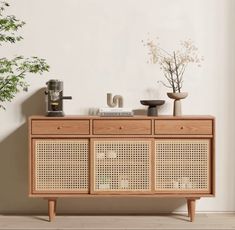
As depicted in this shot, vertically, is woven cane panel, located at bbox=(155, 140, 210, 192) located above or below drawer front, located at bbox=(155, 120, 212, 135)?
below

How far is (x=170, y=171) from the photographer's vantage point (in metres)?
4.37

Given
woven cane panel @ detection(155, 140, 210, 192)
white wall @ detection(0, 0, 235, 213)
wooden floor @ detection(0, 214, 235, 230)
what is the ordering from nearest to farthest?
wooden floor @ detection(0, 214, 235, 230)
woven cane panel @ detection(155, 140, 210, 192)
white wall @ detection(0, 0, 235, 213)

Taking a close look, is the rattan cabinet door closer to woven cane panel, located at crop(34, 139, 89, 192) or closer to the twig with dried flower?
woven cane panel, located at crop(34, 139, 89, 192)

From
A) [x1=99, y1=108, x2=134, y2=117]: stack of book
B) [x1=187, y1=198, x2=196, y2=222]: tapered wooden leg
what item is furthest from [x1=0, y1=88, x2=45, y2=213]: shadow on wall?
[x1=187, y1=198, x2=196, y2=222]: tapered wooden leg

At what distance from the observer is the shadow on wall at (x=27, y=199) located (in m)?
4.73

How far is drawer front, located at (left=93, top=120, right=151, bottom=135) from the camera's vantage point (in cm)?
433

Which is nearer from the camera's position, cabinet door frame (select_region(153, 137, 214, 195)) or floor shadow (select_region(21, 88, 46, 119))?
cabinet door frame (select_region(153, 137, 214, 195))

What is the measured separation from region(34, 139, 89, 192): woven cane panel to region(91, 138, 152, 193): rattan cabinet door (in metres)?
0.10

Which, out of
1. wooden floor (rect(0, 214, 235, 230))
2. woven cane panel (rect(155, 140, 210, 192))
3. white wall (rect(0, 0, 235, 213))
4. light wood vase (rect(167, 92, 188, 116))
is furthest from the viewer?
white wall (rect(0, 0, 235, 213))

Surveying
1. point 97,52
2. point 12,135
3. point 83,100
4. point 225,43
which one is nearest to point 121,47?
point 97,52

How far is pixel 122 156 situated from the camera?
14.3ft

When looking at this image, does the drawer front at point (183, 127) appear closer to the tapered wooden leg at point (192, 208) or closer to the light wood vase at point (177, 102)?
the light wood vase at point (177, 102)

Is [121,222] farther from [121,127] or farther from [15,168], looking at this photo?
[15,168]

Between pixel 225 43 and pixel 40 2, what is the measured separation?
1.61 metres
